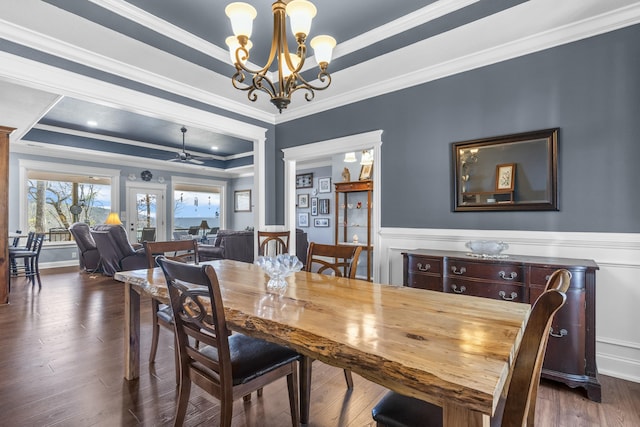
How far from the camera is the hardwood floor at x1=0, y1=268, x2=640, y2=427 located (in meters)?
1.79

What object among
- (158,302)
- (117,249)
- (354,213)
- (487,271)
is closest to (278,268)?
(158,302)

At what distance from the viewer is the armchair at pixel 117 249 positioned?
5297mm

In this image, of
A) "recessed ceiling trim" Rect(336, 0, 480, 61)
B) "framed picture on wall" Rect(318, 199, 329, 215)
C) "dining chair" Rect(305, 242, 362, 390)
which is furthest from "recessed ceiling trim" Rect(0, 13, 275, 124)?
"framed picture on wall" Rect(318, 199, 329, 215)

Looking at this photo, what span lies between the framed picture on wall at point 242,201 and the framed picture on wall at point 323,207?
267cm

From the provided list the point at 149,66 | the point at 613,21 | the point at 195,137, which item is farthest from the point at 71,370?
the point at 195,137

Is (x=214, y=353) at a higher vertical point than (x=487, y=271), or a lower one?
lower

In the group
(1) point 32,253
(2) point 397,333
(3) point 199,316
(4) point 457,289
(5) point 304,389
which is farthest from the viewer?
(1) point 32,253

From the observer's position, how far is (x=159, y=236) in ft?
28.3

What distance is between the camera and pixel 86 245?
606 cm

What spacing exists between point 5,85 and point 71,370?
3.19 m

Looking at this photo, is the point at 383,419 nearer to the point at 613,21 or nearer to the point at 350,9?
the point at 350,9

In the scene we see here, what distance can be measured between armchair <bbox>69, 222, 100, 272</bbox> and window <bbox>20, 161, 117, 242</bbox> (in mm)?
1579

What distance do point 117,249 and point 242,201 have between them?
4748 mm

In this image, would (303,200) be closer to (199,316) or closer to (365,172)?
(365,172)
